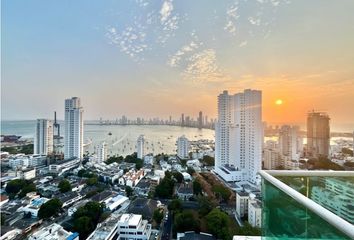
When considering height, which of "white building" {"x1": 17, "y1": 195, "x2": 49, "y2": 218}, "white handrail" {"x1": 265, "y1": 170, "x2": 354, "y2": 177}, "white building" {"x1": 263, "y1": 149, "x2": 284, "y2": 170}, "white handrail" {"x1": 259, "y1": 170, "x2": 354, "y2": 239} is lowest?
"white building" {"x1": 17, "y1": 195, "x2": 49, "y2": 218}

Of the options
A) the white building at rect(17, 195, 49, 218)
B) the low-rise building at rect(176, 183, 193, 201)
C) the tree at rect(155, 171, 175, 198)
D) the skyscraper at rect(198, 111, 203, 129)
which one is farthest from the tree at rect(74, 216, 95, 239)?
the skyscraper at rect(198, 111, 203, 129)

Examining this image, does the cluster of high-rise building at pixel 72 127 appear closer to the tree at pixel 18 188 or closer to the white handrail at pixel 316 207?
the tree at pixel 18 188

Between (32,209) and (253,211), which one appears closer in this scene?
(253,211)

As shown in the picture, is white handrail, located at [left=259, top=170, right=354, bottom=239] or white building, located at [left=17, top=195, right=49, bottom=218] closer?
white handrail, located at [left=259, top=170, right=354, bottom=239]

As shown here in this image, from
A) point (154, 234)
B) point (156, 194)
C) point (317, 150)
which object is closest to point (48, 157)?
point (156, 194)

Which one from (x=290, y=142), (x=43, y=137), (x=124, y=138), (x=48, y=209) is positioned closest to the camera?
(x=48, y=209)

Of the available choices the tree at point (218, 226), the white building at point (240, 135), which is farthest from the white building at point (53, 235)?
the white building at point (240, 135)

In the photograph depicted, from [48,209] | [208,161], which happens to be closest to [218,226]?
[48,209]

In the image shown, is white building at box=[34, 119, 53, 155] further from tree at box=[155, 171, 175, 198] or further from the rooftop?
the rooftop

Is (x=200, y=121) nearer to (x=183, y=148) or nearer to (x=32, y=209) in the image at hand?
(x=183, y=148)
